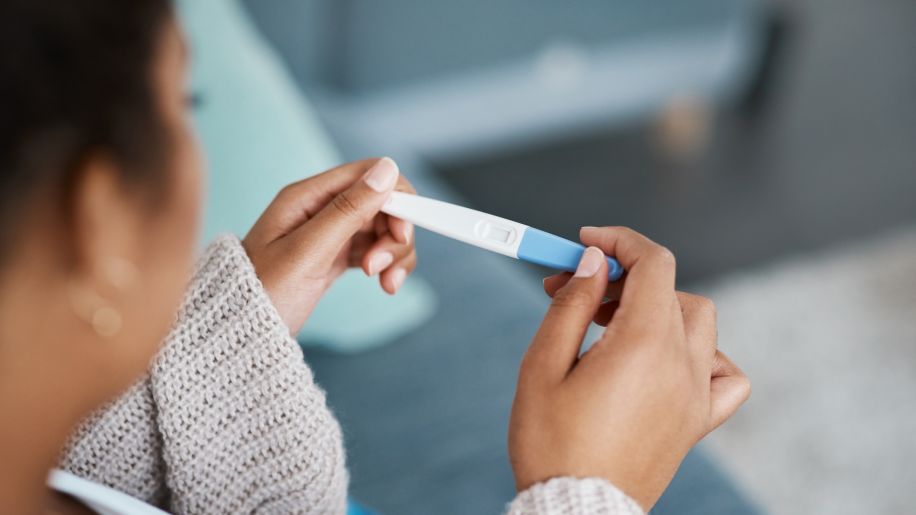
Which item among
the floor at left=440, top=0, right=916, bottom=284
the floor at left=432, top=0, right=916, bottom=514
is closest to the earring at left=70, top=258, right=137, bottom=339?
the floor at left=432, top=0, right=916, bottom=514

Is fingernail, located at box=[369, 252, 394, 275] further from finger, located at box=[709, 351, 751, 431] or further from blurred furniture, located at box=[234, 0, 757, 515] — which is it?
finger, located at box=[709, 351, 751, 431]

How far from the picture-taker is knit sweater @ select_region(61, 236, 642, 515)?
0.51m

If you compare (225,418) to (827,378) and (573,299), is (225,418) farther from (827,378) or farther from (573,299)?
(827,378)

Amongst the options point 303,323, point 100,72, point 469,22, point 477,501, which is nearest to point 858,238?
point 469,22

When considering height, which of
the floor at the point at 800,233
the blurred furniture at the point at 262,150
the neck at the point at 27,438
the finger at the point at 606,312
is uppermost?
the floor at the point at 800,233

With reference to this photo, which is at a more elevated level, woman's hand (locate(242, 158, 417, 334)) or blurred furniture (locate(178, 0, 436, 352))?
blurred furniture (locate(178, 0, 436, 352))

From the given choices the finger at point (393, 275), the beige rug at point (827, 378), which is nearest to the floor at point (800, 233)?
the beige rug at point (827, 378)

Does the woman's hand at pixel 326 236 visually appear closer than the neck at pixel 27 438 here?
No

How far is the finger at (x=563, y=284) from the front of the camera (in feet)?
1.60

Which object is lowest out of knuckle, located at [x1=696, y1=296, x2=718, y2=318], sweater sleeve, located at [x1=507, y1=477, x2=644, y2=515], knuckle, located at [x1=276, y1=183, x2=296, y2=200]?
sweater sleeve, located at [x1=507, y1=477, x2=644, y2=515]

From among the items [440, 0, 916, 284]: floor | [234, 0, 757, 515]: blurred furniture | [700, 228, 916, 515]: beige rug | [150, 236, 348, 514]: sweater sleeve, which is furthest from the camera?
[440, 0, 916, 284]: floor

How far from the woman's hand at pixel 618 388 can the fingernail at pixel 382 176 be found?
138 mm

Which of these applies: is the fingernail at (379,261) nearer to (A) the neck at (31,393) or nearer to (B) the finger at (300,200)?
(B) the finger at (300,200)

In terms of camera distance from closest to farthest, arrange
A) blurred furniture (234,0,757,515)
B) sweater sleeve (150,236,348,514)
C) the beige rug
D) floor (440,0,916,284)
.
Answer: sweater sleeve (150,236,348,514) < blurred furniture (234,0,757,515) < the beige rug < floor (440,0,916,284)
